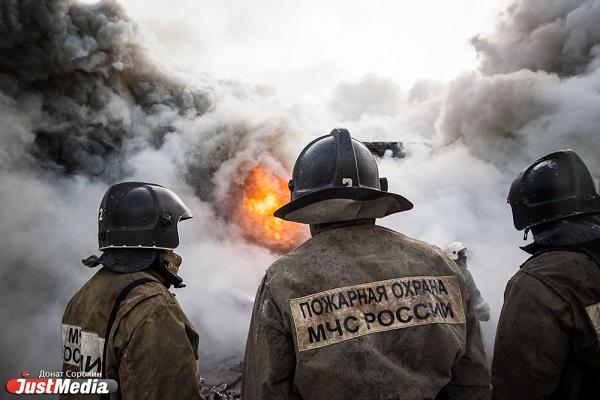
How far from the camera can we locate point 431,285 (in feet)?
5.45

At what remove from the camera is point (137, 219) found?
249cm

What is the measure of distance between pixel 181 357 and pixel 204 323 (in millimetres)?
6776

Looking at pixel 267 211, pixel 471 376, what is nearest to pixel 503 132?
pixel 267 211

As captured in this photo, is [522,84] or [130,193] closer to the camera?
[130,193]

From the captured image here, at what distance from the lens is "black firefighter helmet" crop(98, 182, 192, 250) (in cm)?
244

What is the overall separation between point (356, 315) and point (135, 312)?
118 centimetres

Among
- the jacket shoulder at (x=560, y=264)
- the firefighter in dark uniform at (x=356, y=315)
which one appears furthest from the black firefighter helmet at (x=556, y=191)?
the firefighter in dark uniform at (x=356, y=315)

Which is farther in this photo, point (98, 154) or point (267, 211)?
point (267, 211)

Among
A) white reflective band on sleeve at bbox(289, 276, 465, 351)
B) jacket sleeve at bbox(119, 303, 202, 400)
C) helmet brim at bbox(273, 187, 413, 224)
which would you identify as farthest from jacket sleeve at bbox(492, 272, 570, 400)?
jacket sleeve at bbox(119, 303, 202, 400)

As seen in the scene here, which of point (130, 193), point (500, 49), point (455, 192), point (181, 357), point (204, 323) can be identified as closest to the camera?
point (181, 357)

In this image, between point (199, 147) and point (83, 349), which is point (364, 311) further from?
point (199, 147)

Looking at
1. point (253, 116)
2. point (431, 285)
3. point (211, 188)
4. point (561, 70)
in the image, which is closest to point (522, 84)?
point (561, 70)

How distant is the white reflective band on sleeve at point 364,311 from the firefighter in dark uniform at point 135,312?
0.84 m

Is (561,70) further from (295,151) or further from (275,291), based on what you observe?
(275,291)
